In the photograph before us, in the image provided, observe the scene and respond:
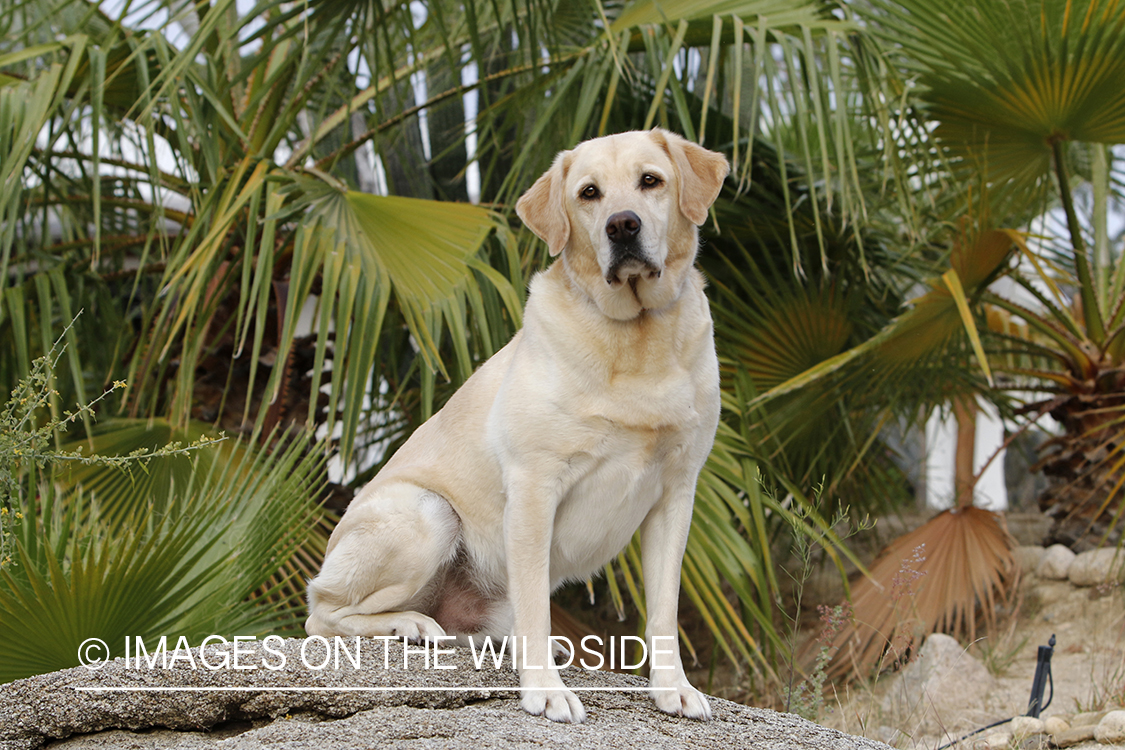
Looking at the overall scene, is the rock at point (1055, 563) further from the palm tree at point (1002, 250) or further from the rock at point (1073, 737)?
the rock at point (1073, 737)

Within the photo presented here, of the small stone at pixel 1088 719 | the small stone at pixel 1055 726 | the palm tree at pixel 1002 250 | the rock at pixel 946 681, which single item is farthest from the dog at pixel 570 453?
the rock at pixel 946 681

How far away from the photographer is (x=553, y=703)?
192 centimetres

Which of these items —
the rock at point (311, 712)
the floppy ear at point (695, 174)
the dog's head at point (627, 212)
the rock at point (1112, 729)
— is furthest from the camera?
the rock at point (1112, 729)

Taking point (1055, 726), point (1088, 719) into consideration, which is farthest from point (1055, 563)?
point (1055, 726)

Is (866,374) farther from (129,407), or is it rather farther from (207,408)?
(129,407)

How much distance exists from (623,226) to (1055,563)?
402 centimetres

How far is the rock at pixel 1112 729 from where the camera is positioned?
8.95ft

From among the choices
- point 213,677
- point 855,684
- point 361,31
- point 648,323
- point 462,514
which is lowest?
point 855,684

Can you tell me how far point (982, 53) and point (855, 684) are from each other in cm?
283

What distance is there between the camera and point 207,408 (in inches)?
161

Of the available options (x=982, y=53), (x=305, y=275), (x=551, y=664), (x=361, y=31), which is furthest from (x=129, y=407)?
(x=982, y=53)

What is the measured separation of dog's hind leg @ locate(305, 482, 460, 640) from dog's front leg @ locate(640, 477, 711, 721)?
464 millimetres

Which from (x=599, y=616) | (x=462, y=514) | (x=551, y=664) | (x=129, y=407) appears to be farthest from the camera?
(x=599, y=616)

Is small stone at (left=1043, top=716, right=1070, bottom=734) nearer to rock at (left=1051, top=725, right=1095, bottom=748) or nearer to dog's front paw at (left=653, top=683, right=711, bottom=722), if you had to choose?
rock at (left=1051, top=725, right=1095, bottom=748)
